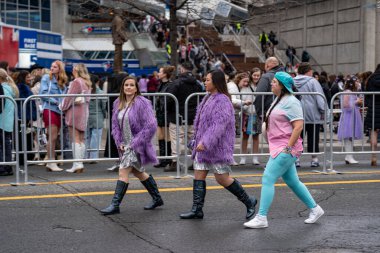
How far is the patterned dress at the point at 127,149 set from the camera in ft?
26.7

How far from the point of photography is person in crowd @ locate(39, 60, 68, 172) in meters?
11.8

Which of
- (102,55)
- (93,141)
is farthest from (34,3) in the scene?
(93,141)

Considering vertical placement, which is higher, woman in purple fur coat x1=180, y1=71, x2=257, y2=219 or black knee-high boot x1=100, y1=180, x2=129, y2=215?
woman in purple fur coat x1=180, y1=71, x2=257, y2=219

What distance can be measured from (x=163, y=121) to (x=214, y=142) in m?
4.50

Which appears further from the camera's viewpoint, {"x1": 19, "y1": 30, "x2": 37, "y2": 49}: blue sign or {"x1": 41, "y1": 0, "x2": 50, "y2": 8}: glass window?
{"x1": 41, "y1": 0, "x2": 50, "y2": 8}: glass window

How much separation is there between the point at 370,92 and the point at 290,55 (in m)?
21.9

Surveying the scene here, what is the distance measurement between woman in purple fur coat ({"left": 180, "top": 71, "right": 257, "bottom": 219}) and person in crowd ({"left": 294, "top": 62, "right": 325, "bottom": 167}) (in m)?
4.44

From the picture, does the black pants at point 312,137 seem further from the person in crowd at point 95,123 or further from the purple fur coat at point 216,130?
the purple fur coat at point 216,130

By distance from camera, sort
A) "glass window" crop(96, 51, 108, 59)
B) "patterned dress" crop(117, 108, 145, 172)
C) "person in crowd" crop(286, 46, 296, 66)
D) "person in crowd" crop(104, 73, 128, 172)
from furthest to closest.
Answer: "glass window" crop(96, 51, 108, 59) → "person in crowd" crop(286, 46, 296, 66) → "person in crowd" crop(104, 73, 128, 172) → "patterned dress" crop(117, 108, 145, 172)

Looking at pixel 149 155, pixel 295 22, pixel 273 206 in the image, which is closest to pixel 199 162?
pixel 149 155

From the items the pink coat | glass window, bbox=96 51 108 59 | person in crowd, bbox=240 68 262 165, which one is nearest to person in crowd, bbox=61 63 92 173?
the pink coat

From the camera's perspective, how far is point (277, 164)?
24.1 feet

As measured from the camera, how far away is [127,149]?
8.16 meters

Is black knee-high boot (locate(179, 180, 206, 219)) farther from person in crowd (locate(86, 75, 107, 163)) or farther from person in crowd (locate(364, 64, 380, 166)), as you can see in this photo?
person in crowd (locate(364, 64, 380, 166))
